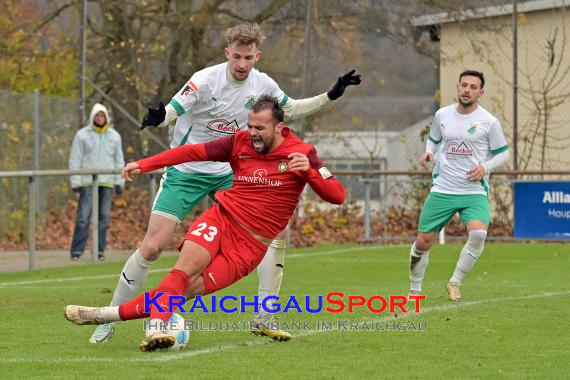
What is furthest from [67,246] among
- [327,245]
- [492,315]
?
[492,315]

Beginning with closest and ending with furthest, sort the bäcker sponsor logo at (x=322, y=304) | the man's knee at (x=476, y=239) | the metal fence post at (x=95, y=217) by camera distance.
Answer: the bäcker sponsor logo at (x=322, y=304) < the man's knee at (x=476, y=239) < the metal fence post at (x=95, y=217)

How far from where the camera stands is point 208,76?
970cm

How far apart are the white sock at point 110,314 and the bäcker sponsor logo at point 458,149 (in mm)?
5033

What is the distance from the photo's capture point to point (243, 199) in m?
8.62

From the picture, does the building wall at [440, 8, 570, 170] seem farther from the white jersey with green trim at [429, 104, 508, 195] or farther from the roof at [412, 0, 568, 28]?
the white jersey with green trim at [429, 104, 508, 195]

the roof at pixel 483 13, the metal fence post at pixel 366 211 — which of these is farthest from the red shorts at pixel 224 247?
the roof at pixel 483 13

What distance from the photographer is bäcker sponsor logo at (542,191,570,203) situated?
19578 mm

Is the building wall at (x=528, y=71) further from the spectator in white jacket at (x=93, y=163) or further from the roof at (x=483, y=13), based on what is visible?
the spectator in white jacket at (x=93, y=163)

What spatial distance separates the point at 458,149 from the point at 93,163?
717cm

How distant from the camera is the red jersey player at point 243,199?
8.36 metres

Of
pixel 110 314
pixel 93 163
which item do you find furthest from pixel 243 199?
pixel 93 163

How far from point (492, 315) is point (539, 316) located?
365 millimetres

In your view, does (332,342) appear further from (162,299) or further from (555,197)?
(555,197)

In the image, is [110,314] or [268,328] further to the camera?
[268,328]
